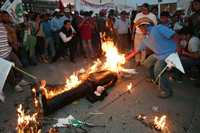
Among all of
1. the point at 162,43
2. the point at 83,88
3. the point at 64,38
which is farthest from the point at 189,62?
the point at 64,38

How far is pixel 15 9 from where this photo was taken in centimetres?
1166

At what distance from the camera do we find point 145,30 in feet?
28.5

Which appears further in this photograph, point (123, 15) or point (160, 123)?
point (123, 15)

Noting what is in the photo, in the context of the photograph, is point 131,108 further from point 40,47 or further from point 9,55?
point 40,47

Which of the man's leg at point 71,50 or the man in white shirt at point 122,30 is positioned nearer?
the man's leg at point 71,50

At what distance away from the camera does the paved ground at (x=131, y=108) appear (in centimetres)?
639

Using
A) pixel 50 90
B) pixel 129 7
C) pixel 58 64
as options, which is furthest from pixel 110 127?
pixel 129 7

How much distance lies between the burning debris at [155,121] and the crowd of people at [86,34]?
2240 millimetres

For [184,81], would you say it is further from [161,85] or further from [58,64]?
[58,64]

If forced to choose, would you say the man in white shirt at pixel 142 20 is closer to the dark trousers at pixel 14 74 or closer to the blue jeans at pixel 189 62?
the blue jeans at pixel 189 62

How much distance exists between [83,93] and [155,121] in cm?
220

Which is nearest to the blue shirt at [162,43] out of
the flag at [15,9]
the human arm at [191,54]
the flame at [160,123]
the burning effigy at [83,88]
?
the human arm at [191,54]

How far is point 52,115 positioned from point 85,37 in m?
6.39

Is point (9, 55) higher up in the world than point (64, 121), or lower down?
higher up
